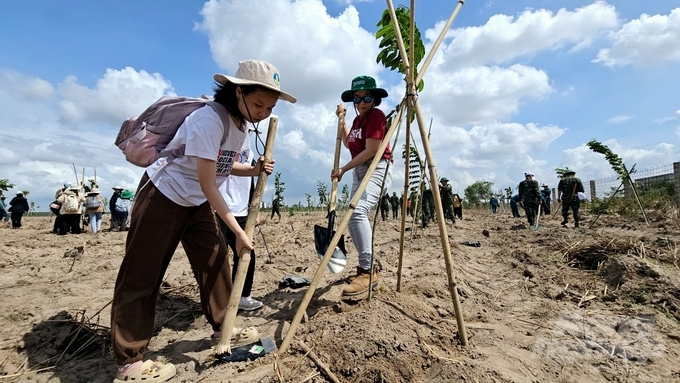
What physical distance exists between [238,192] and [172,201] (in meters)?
1.10

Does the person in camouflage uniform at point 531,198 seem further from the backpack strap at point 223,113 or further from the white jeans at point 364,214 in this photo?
the backpack strap at point 223,113

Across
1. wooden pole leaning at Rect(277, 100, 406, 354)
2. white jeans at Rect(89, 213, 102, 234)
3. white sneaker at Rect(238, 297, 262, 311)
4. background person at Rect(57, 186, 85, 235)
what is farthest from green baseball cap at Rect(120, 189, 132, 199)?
wooden pole leaning at Rect(277, 100, 406, 354)

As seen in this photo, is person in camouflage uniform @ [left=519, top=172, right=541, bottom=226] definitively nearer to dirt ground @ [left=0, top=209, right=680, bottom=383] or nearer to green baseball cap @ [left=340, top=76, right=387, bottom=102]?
dirt ground @ [left=0, top=209, right=680, bottom=383]

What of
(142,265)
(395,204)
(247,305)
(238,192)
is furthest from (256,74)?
(395,204)

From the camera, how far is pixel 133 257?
6.48 ft

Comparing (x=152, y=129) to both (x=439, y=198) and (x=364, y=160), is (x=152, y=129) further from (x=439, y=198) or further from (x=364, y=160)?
(x=439, y=198)

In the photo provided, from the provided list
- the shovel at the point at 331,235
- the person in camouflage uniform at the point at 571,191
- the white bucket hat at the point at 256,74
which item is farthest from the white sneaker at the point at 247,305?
the person in camouflage uniform at the point at 571,191

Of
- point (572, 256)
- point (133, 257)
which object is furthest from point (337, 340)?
point (572, 256)

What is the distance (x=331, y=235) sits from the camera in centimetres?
293

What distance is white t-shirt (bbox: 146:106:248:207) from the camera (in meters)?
1.88

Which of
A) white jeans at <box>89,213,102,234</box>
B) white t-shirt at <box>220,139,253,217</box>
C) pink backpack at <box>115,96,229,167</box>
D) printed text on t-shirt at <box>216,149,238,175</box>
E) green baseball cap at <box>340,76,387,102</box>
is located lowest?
white jeans at <box>89,213,102,234</box>

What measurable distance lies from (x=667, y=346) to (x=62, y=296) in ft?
16.0

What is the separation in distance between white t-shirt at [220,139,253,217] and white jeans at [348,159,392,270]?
3.06 feet

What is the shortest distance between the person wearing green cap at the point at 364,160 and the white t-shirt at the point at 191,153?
106cm
